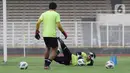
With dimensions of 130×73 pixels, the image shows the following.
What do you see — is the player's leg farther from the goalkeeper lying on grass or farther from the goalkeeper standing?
the goalkeeper lying on grass

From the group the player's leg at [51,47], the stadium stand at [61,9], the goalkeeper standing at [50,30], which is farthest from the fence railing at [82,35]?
the player's leg at [51,47]

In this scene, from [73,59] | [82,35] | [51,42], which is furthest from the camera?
[82,35]

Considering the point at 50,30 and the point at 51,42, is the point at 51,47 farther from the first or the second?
the point at 50,30

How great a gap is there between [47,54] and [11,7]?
2174 cm

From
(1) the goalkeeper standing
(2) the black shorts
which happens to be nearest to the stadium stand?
(1) the goalkeeper standing

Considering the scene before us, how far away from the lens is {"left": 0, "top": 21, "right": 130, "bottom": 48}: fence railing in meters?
29.7

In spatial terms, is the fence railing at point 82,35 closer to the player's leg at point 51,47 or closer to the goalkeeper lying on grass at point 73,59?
the goalkeeper lying on grass at point 73,59

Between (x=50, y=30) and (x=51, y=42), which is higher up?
(x=50, y=30)

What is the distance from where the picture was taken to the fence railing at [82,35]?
29734 mm

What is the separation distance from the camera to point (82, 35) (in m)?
30.0

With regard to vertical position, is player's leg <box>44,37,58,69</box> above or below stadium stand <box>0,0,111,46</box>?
below

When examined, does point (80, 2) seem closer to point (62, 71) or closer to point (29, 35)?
point (29, 35)

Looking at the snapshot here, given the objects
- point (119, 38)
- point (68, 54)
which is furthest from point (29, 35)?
point (68, 54)

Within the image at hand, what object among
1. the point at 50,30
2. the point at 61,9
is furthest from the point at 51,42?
the point at 61,9
